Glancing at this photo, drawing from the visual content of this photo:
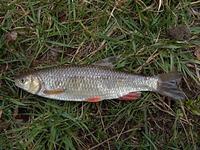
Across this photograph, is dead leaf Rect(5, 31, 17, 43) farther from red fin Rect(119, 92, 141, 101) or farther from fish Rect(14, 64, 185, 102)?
red fin Rect(119, 92, 141, 101)

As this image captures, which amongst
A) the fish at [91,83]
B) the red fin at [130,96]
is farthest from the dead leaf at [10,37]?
the red fin at [130,96]

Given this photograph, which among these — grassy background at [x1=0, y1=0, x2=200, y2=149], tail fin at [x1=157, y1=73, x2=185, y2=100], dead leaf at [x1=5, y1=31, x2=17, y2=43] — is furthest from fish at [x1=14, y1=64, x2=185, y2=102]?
dead leaf at [x1=5, y1=31, x2=17, y2=43]

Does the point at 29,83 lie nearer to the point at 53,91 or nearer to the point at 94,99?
the point at 53,91

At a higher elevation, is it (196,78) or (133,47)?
(133,47)

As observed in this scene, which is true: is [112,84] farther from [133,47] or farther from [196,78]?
[196,78]

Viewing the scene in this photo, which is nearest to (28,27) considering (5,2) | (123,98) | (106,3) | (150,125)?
(5,2)
